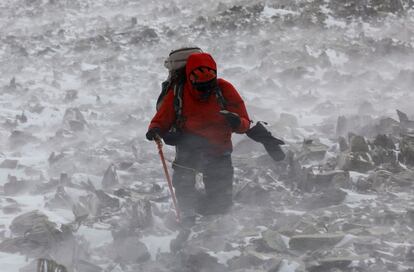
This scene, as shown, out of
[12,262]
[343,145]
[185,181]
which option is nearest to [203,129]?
[185,181]

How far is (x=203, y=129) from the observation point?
5.64 meters

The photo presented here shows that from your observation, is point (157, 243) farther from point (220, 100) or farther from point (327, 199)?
point (327, 199)

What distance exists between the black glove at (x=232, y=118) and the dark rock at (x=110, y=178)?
2.21 metres

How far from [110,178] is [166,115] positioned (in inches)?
71.3

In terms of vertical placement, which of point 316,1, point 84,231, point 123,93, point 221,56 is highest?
point 316,1

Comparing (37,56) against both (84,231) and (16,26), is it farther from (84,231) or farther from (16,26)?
(84,231)

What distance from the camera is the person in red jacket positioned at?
17.6 feet

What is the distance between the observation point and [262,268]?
15.3ft

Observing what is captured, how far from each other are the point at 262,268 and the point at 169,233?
4.28 feet

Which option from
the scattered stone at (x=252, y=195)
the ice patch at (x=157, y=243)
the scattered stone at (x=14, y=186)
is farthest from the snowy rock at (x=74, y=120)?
the ice patch at (x=157, y=243)

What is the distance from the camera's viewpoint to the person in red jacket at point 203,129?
536 cm

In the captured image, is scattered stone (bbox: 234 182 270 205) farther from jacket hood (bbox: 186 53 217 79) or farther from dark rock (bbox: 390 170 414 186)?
jacket hood (bbox: 186 53 217 79)

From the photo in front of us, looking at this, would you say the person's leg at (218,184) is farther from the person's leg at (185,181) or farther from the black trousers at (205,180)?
the person's leg at (185,181)

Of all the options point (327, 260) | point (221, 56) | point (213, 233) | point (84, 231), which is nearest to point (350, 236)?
point (327, 260)
